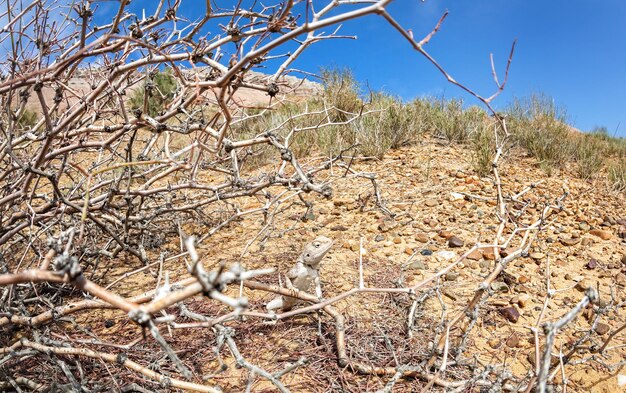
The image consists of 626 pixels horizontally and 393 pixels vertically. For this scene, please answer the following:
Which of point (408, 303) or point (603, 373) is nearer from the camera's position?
point (603, 373)

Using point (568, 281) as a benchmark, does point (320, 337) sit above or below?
below

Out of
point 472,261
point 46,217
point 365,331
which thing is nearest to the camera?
point 46,217

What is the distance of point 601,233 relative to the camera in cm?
416

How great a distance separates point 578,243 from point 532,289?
110 centimetres

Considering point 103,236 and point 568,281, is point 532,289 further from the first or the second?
point 103,236

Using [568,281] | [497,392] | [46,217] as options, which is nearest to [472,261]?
[568,281]

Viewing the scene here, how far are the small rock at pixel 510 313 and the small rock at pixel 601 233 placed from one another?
180cm

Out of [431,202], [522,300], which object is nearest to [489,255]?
[522,300]

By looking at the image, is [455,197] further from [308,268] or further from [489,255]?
[308,268]

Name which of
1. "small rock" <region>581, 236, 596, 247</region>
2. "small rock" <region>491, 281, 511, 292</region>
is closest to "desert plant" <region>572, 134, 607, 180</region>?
"small rock" <region>581, 236, 596, 247</region>

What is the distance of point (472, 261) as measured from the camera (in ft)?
11.6

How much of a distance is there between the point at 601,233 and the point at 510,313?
192cm

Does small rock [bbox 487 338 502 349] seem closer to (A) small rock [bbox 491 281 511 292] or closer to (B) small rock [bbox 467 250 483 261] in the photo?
(A) small rock [bbox 491 281 511 292]

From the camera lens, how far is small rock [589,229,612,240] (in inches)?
163
